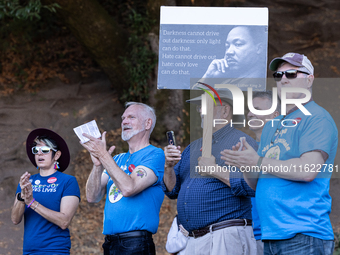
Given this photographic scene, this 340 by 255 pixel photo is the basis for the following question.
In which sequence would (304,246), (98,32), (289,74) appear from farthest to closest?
A: (98,32), (289,74), (304,246)

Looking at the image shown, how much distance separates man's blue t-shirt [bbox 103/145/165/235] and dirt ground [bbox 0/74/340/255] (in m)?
3.09

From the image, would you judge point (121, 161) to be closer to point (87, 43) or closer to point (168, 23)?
point (168, 23)

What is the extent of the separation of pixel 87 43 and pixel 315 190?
617 centimetres

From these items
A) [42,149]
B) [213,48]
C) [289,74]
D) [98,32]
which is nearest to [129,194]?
[42,149]

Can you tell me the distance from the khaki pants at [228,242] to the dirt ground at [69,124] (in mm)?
3438

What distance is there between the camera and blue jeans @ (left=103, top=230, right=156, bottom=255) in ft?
10.8

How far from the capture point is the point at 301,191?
242 centimetres

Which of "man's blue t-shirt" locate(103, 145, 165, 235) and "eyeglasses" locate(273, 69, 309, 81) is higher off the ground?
"eyeglasses" locate(273, 69, 309, 81)

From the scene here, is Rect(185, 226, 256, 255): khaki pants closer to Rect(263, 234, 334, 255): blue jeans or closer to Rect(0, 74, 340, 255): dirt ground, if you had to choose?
Rect(263, 234, 334, 255): blue jeans

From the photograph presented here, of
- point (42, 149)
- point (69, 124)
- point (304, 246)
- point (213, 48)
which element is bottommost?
point (304, 246)

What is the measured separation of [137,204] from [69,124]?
5.38 meters

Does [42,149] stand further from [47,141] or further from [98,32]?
[98,32]

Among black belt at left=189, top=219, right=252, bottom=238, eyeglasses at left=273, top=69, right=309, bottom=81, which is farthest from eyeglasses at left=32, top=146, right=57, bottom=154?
eyeglasses at left=273, top=69, right=309, bottom=81

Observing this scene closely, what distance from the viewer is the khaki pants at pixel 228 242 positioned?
9.89 ft
